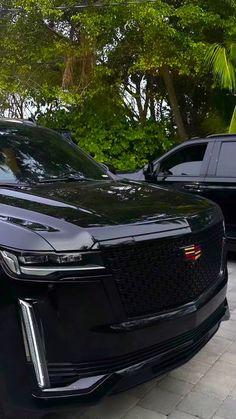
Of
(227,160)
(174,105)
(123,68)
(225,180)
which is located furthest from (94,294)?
(174,105)

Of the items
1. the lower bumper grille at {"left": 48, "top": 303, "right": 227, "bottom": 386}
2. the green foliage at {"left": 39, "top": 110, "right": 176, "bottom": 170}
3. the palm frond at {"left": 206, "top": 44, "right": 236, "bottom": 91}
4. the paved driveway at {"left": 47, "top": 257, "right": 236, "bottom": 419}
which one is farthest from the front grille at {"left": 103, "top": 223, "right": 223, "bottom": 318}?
the green foliage at {"left": 39, "top": 110, "right": 176, "bottom": 170}

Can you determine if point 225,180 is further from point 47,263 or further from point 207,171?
point 47,263

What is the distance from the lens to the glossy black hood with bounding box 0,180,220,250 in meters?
2.29

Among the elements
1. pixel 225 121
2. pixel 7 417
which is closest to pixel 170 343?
pixel 7 417

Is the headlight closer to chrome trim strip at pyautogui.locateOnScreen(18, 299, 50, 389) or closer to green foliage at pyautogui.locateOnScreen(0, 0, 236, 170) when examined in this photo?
chrome trim strip at pyautogui.locateOnScreen(18, 299, 50, 389)

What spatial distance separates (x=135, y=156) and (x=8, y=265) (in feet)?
31.3

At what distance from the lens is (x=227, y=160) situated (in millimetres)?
6113

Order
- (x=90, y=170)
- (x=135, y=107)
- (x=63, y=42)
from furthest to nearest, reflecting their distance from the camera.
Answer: (x=135, y=107) < (x=63, y=42) < (x=90, y=170)

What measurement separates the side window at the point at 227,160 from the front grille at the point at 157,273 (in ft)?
11.1

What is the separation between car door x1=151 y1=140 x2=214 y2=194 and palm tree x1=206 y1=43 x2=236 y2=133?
2.30 meters

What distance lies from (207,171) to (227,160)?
312 mm

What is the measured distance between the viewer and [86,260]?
7.29ft

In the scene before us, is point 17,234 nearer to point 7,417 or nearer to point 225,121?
point 7,417

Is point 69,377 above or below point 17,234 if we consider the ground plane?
below
